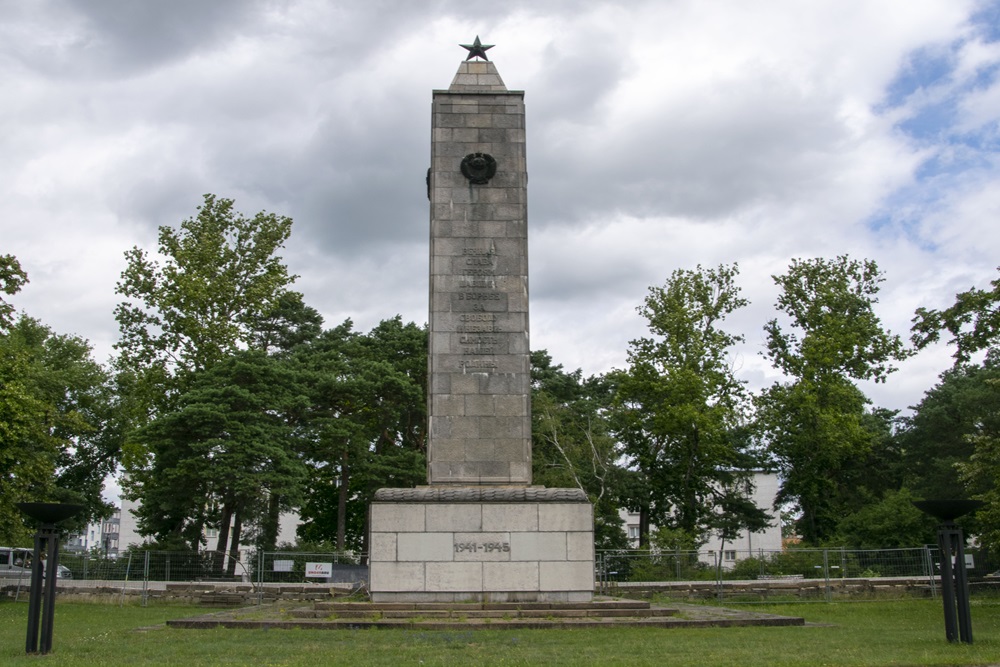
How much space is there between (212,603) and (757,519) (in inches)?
1044

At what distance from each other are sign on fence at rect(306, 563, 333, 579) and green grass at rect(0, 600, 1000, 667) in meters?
9.89

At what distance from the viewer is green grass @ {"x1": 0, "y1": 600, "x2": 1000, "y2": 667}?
10.4 metres

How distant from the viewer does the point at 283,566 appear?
86.1 ft

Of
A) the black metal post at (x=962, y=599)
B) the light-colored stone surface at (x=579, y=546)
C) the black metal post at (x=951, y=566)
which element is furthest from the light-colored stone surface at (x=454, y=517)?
the black metal post at (x=962, y=599)

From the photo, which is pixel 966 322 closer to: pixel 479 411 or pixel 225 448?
pixel 479 411

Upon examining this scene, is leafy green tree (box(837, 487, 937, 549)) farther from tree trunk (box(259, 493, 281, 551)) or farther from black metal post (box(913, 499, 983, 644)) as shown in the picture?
black metal post (box(913, 499, 983, 644))

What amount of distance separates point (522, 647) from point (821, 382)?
3131 cm

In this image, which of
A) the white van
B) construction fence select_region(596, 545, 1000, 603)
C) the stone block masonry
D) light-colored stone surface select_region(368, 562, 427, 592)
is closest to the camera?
light-colored stone surface select_region(368, 562, 427, 592)

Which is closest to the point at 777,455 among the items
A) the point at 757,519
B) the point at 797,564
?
the point at 757,519

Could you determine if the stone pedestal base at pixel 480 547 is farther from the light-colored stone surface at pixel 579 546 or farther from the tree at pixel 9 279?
the tree at pixel 9 279

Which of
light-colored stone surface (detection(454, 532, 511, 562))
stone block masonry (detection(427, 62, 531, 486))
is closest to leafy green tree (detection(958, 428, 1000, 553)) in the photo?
stone block masonry (detection(427, 62, 531, 486))

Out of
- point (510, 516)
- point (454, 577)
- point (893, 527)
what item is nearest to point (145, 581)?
point (454, 577)

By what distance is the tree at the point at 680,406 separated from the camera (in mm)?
39250

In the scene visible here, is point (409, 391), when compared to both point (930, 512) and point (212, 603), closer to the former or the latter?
point (212, 603)
